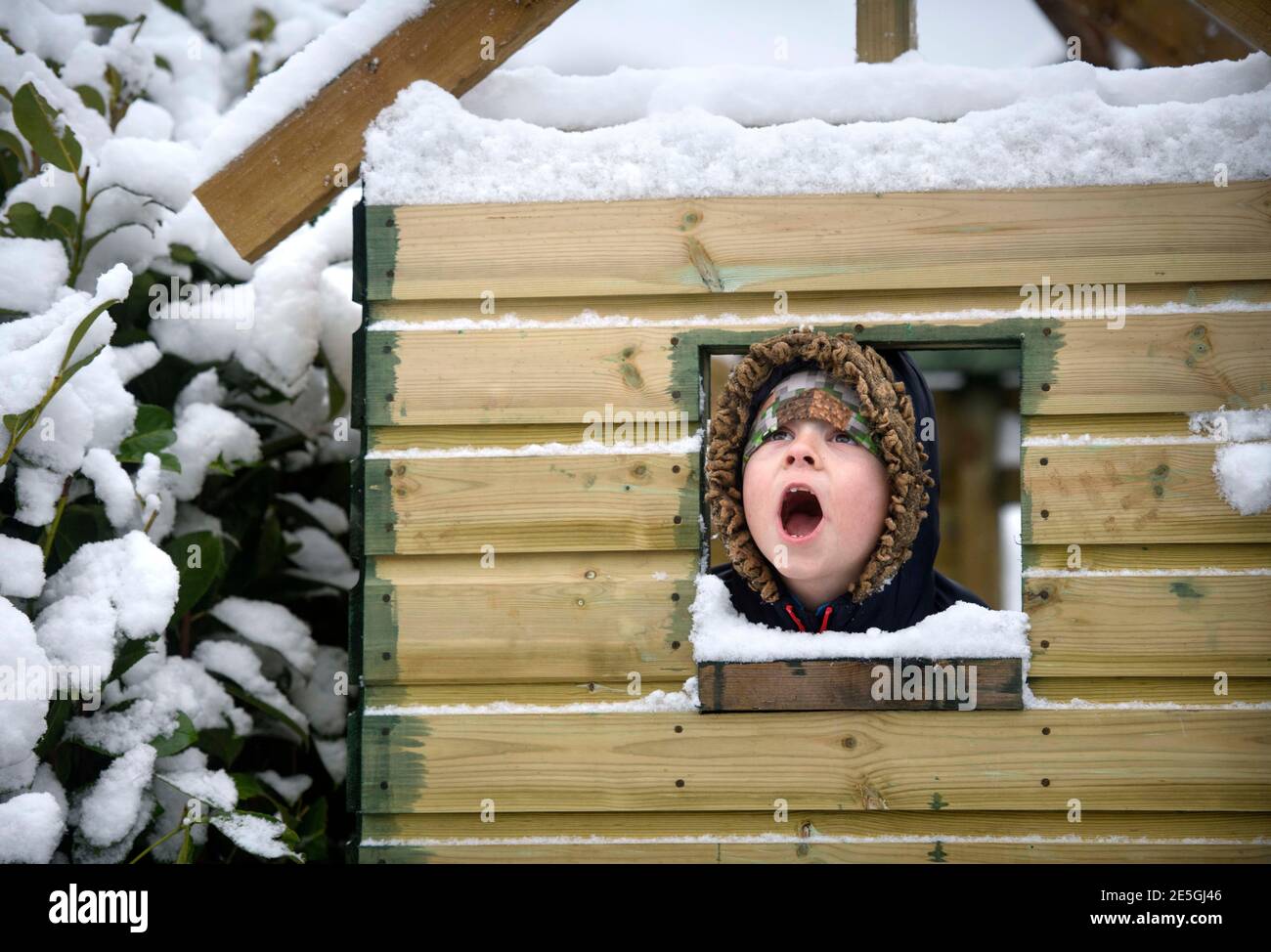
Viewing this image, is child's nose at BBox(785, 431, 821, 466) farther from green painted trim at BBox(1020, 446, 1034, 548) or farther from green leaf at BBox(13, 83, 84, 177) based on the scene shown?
green leaf at BBox(13, 83, 84, 177)

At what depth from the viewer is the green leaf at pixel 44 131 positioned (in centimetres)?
252

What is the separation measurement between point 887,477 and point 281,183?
1.42m

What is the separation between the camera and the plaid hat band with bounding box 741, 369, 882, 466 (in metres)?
2.22

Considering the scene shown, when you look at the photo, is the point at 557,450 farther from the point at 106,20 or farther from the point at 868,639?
the point at 106,20

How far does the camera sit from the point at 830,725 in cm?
221

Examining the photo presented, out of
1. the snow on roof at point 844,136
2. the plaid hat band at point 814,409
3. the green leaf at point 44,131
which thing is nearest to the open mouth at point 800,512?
the plaid hat band at point 814,409

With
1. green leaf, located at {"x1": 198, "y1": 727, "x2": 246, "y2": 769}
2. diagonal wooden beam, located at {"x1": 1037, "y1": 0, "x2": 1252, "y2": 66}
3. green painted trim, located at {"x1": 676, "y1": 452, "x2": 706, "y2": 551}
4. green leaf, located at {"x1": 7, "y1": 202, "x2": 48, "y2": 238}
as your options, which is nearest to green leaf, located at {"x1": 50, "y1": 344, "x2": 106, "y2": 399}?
green leaf, located at {"x1": 7, "y1": 202, "x2": 48, "y2": 238}

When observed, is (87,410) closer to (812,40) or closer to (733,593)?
(733,593)

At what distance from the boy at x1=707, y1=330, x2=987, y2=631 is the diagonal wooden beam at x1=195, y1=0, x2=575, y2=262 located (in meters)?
0.87

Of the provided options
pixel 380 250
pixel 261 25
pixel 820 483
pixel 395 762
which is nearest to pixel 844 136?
pixel 820 483

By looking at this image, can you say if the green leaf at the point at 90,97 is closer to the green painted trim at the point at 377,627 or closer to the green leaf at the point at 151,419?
the green leaf at the point at 151,419

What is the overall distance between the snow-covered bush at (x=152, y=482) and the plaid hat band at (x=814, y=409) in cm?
104

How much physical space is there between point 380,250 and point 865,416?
3.52 feet
